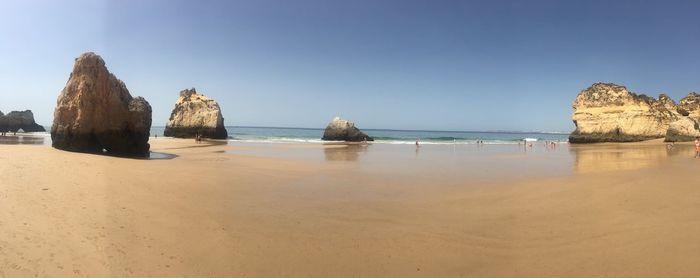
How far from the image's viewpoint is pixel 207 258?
5160 mm

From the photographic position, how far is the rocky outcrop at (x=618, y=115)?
172 ft

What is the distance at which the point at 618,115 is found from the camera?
54344 millimetres

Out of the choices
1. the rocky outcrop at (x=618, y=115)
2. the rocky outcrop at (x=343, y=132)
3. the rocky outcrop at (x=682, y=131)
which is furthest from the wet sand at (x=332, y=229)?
the rocky outcrop at (x=618, y=115)

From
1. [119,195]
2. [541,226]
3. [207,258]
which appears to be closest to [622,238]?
[541,226]

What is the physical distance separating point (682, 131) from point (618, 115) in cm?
783

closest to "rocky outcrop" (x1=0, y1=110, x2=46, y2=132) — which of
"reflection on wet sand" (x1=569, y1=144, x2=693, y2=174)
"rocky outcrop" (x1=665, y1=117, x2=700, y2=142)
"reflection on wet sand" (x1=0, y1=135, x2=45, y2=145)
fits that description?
"reflection on wet sand" (x1=0, y1=135, x2=45, y2=145)

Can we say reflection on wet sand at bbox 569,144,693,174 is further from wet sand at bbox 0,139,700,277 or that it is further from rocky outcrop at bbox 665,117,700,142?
rocky outcrop at bbox 665,117,700,142

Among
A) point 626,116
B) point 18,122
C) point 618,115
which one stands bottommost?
point 18,122

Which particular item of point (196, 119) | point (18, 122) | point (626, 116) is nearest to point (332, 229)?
point (196, 119)

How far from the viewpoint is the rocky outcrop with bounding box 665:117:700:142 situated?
155 ft

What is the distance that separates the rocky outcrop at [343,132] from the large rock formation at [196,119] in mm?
16036

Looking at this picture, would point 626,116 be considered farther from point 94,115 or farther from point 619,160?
point 94,115

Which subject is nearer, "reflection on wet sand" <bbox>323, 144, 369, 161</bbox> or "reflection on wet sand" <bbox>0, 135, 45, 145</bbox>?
"reflection on wet sand" <bbox>323, 144, 369, 161</bbox>

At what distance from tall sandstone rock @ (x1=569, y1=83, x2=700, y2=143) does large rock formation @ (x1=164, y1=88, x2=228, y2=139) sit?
2117 inches
